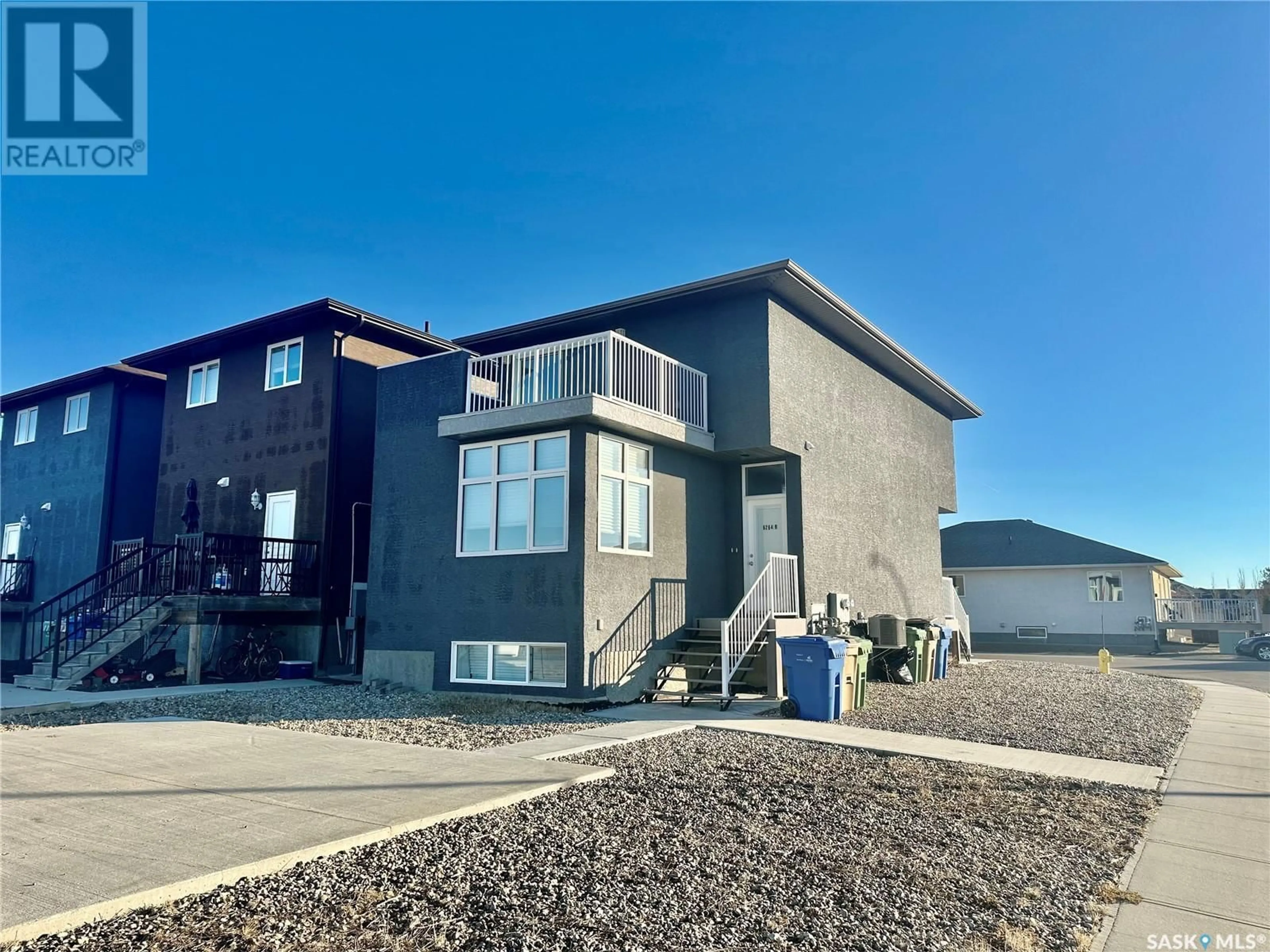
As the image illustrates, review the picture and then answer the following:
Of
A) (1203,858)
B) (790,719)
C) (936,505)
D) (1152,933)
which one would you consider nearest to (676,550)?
(790,719)

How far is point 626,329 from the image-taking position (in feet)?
50.6

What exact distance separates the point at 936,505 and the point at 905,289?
5.88m

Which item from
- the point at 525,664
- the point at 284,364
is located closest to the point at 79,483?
the point at 284,364

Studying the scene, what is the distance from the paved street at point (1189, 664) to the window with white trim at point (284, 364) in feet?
67.4

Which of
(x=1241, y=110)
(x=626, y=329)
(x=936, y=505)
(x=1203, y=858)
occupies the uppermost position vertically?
(x=1241, y=110)

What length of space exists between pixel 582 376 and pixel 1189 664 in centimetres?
2244

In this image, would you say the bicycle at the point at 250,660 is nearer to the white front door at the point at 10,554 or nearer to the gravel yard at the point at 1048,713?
the gravel yard at the point at 1048,713

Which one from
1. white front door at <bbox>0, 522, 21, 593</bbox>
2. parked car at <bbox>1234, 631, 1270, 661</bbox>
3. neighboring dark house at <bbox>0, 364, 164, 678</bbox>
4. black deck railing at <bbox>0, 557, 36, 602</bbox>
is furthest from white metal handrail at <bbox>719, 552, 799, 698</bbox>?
parked car at <bbox>1234, 631, 1270, 661</bbox>

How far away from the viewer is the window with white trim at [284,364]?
17.3m

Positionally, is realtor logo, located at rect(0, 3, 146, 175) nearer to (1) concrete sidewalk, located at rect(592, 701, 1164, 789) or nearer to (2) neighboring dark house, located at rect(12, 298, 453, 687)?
(2) neighboring dark house, located at rect(12, 298, 453, 687)

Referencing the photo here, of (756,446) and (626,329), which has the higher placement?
(626,329)

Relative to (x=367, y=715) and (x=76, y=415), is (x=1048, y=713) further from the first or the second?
(x=76, y=415)

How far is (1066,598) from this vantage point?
33.1m

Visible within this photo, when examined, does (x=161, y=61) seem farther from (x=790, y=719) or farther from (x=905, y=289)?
(x=905, y=289)
